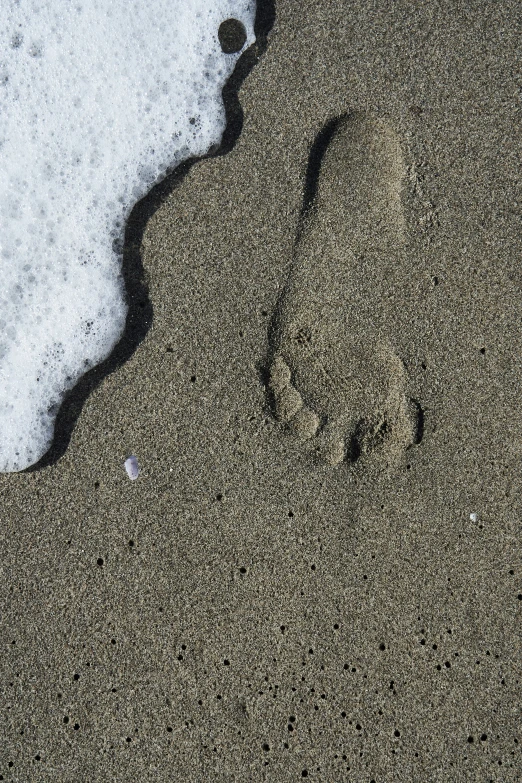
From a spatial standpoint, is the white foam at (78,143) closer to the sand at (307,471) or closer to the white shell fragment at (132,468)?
the sand at (307,471)

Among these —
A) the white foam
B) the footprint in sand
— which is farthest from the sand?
the white foam

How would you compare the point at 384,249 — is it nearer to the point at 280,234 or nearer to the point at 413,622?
the point at 280,234

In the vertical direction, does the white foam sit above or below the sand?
above

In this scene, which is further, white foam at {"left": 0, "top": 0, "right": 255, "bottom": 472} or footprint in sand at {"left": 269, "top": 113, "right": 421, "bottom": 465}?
white foam at {"left": 0, "top": 0, "right": 255, "bottom": 472}

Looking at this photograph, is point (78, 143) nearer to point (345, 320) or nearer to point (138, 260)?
point (138, 260)

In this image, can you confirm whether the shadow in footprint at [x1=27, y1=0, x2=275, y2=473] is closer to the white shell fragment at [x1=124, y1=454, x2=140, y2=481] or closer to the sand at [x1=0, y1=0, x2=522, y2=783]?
the sand at [x1=0, y1=0, x2=522, y2=783]


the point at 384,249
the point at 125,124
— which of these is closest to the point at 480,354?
the point at 384,249
